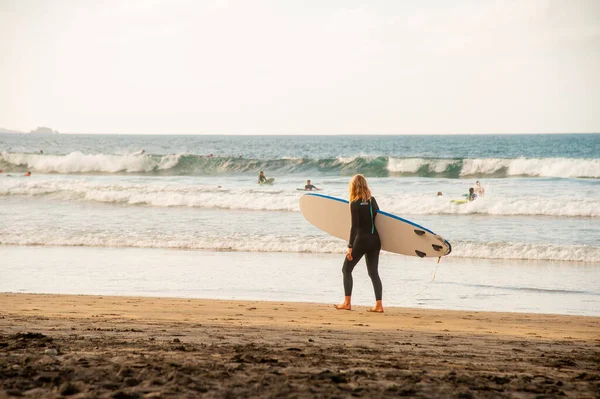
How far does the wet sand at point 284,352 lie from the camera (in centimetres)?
378

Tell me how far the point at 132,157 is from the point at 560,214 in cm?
3082

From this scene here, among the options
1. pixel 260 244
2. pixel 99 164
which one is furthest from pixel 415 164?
pixel 260 244

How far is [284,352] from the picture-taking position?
4.84m

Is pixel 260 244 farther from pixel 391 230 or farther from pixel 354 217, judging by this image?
pixel 354 217

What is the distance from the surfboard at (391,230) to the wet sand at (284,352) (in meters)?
1.35

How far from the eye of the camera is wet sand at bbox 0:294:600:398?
3.78 metres

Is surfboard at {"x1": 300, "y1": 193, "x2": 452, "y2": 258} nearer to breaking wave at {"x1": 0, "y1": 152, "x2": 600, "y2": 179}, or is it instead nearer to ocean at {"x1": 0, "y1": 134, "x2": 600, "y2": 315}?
ocean at {"x1": 0, "y1": 134, "x2": 600, "y2": 315}

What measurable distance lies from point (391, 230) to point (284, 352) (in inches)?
170

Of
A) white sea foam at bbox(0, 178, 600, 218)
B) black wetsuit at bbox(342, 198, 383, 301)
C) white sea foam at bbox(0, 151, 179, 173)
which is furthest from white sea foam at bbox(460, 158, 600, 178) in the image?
black wetsuit at bbox(342, 198, 383, 301)

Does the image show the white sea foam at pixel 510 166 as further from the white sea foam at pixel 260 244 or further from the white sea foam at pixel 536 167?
the white sea foam at pixel 260 244

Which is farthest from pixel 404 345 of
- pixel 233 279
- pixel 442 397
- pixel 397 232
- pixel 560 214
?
pixel 560 214

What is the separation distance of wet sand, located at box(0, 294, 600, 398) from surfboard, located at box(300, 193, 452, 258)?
135 centimetres

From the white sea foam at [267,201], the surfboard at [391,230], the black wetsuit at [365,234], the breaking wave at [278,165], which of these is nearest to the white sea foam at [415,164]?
the breaking wave at [278,165]

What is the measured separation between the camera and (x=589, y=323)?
24.1 feet
